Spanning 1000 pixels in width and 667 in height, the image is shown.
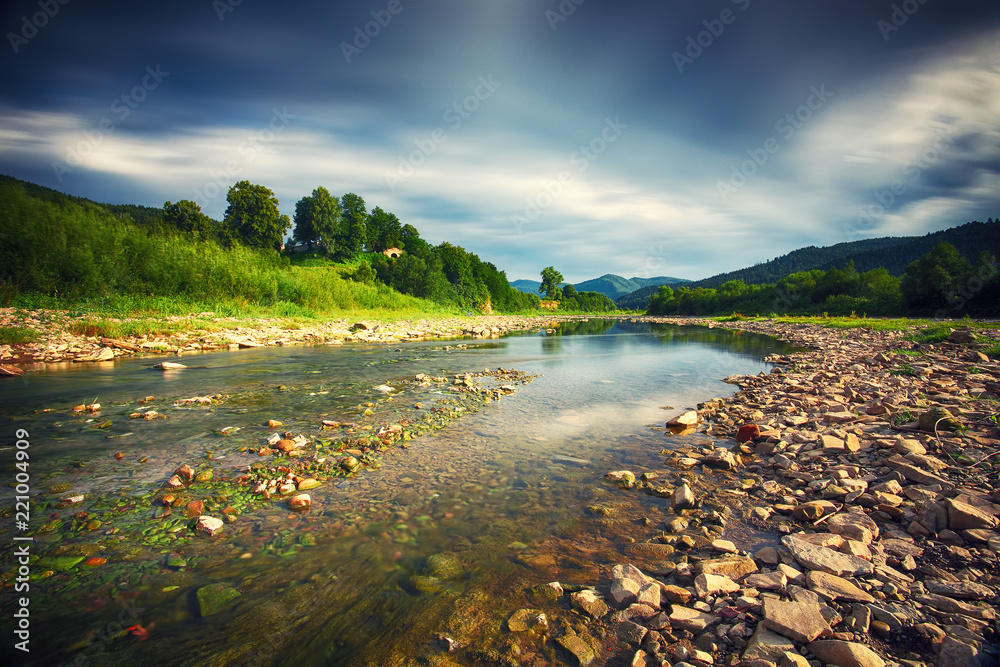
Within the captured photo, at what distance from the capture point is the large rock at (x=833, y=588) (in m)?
→ 2.70

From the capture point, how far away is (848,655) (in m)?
2.12

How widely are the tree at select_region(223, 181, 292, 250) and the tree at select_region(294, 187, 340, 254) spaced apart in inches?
269

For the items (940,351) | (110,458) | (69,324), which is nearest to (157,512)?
(110,458)

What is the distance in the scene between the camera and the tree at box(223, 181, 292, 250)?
213ft

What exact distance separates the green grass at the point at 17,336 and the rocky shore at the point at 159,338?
0.49ft

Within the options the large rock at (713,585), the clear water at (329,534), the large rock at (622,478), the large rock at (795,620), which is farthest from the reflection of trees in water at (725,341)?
the large rock at (795,620)

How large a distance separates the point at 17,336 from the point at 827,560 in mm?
23370

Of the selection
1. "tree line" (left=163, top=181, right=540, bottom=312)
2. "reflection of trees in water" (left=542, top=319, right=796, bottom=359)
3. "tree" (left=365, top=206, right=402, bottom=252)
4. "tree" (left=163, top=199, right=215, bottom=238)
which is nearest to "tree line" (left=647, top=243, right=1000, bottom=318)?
"reflection of trees in water" (left=542, top=319, right=796, bottom=359)

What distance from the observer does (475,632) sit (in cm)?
281

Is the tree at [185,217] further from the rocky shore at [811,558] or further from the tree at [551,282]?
the tree at [551,282]

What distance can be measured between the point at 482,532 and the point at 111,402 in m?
10.2

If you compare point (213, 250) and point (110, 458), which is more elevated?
point (213, 250)

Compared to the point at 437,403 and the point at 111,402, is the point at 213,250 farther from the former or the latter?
the point at 437,403

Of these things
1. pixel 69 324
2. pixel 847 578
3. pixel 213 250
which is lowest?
pixel 847 578
